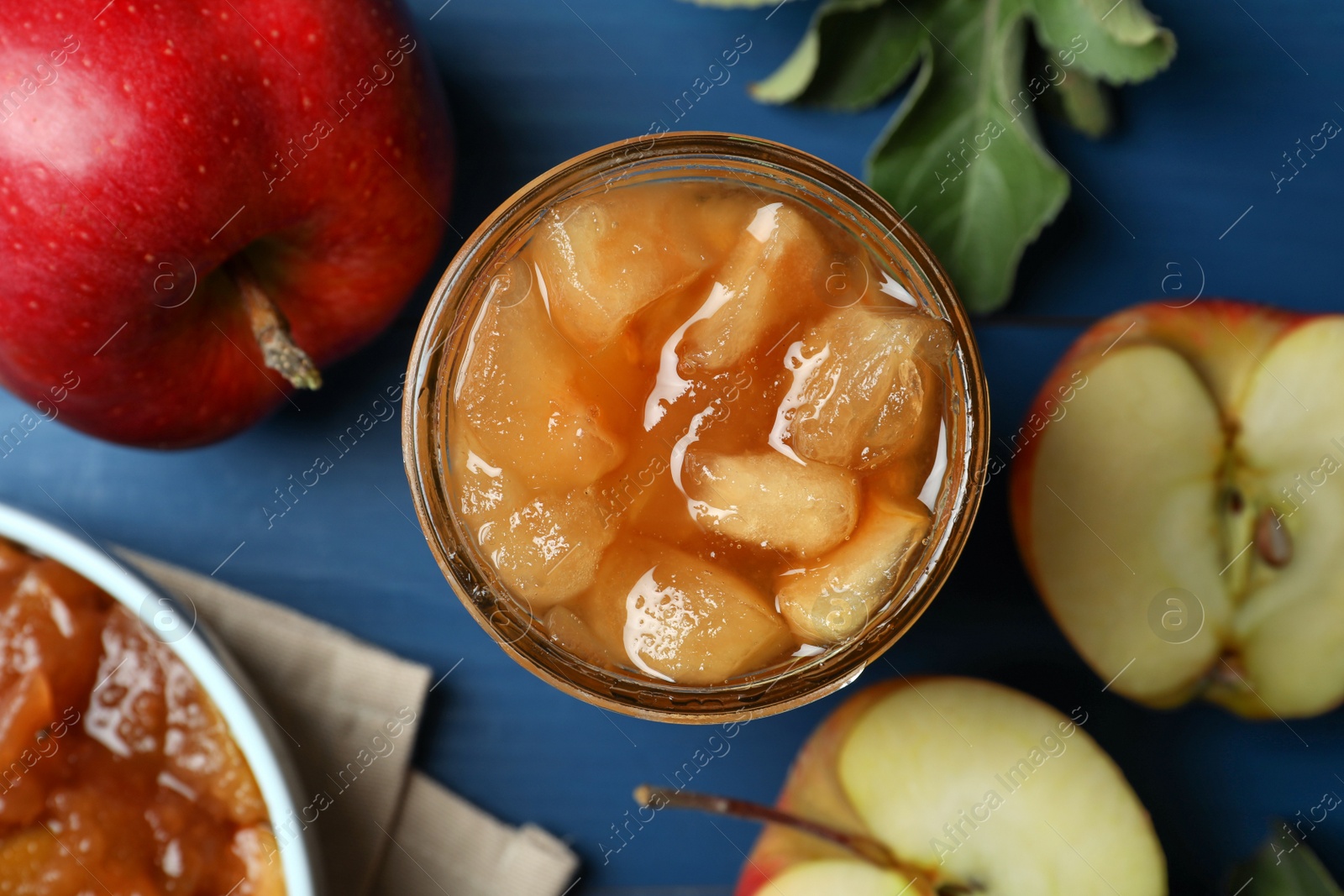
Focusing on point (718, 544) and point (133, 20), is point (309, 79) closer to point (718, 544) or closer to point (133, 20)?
point (133, 20)

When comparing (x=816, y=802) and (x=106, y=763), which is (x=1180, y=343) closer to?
(x=816, y=802)

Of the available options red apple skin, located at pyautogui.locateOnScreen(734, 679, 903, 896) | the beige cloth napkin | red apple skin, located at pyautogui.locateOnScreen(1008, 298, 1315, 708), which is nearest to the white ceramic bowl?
the beige cloth napkin

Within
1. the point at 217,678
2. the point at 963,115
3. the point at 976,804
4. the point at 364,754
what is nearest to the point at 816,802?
the point at 976,804

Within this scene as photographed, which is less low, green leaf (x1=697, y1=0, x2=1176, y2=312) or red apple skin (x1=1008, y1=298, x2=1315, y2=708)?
green leaf (x1=697, y1=0, x2=1176, y2=312)

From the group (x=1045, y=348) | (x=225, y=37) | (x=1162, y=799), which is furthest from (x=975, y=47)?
(x=1162, y=799)

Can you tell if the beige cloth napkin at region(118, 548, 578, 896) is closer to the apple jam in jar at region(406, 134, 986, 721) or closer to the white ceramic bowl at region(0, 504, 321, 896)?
the white ceramic bowl at region(0, 504, 321, 896)

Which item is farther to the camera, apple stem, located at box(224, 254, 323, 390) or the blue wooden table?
the blue wooden table
